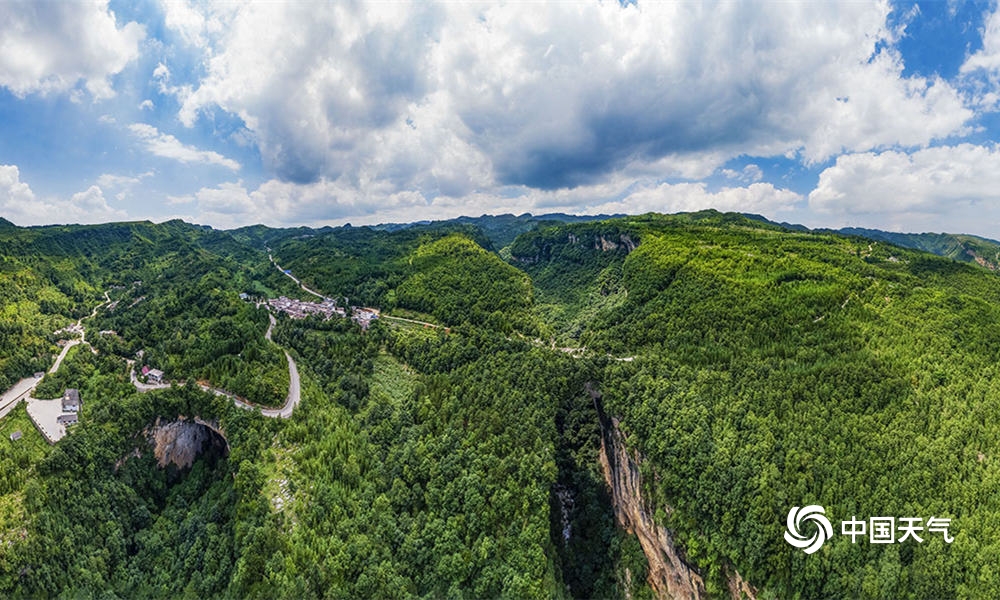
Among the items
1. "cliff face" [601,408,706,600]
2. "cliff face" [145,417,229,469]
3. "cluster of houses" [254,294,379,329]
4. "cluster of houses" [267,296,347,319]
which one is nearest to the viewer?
"cliff face" [601,408,706,600]

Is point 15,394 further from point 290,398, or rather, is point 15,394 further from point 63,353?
point 290,398

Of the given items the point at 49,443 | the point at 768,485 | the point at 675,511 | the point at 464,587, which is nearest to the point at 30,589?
the point at 49,443

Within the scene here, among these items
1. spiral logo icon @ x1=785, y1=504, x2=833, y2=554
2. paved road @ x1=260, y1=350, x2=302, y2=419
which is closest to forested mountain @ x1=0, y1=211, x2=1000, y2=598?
spiral logo icon @ x1=785, y1=504, x2=833, y2=554

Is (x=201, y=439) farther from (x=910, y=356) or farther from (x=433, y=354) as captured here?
(x=910, y=356)

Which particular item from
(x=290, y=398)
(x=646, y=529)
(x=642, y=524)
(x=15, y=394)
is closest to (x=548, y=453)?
(x=642, y=524)

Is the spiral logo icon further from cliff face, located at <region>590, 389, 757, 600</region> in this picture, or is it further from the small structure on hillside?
the small structure on hillside

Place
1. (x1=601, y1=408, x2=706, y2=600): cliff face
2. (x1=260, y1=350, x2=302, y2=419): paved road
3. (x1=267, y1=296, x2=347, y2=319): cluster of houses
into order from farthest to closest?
(x1=267, y1=296, x2=347, y2=319): cluster of houses < (x1=260, y1=350, x2=302, y2=419): paved road < (x1=601, y1=408, x2=706, y2=600): cliff face
